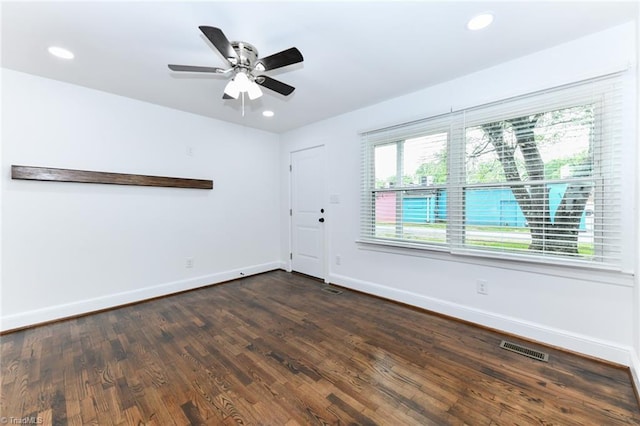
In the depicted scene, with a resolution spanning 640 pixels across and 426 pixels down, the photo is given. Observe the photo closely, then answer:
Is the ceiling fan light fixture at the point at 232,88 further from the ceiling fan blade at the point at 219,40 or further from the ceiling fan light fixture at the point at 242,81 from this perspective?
the ceiling fan blade at the point at 219,40

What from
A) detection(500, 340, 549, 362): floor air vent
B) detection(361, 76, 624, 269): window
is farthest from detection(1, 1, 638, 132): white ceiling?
detection(500, 340, 549, 362): floor air vent

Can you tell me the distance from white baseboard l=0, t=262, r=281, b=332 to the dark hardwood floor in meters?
0.11

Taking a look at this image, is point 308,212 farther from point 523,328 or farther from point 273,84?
point 523,328

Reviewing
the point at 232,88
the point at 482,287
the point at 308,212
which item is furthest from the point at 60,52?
the point at 482,287

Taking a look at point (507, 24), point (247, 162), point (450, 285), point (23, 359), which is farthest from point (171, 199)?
point (507, 24)

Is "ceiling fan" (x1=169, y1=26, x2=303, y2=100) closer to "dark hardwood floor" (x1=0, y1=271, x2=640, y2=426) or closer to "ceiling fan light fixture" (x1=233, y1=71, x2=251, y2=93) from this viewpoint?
"ceiling fan light fixture" (x1=233, y1=71, x2=251, y2=93)

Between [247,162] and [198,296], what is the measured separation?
7.35 ft

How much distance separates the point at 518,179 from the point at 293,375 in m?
2.57

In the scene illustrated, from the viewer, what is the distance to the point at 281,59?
6.06 ft

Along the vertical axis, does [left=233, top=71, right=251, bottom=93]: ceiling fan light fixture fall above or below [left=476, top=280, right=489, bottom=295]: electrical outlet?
above

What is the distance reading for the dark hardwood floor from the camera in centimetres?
157

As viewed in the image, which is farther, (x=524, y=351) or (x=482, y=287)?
(x=482, y=287)

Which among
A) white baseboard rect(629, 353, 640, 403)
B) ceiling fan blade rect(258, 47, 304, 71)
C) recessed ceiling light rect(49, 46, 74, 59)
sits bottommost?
white baseboard rect(629, 353, 640, 403)

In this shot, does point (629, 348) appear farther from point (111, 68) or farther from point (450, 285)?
point (111, 68)
